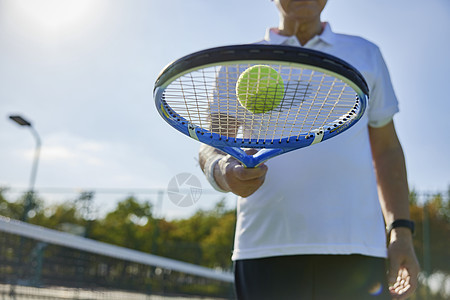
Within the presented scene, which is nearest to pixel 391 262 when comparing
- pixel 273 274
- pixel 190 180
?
pixel 273 274

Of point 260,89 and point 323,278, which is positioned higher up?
point 260,89

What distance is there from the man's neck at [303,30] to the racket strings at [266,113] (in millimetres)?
497

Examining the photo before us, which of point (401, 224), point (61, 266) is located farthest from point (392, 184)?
point (61, 266)

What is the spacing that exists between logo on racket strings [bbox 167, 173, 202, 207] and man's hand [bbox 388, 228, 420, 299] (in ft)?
2.18

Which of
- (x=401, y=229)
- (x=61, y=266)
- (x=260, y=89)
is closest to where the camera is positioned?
(x=260, y=89)

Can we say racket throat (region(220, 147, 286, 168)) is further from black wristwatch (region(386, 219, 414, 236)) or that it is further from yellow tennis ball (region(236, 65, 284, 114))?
black wristwatch (region(386, 219, 414, 236))

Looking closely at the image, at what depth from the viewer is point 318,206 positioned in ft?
4.98

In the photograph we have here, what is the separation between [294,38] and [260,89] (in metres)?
0.60

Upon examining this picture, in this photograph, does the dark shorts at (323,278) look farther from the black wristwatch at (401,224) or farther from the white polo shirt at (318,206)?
the black wristwatch at (401,224)

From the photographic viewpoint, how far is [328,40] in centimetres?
170

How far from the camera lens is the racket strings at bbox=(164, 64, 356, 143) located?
1.22 meters

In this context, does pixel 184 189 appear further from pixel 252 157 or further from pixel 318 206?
pixel 318 206

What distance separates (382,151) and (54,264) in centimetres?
454

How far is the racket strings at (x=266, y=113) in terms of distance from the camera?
122 cm
